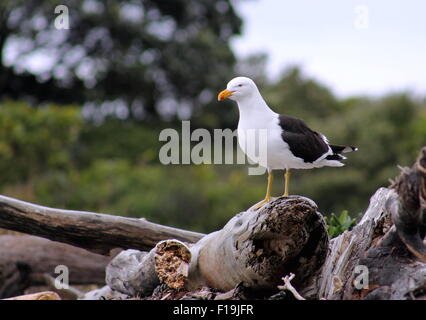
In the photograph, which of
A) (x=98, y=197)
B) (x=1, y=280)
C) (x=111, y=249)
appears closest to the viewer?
(x=111, y=249)

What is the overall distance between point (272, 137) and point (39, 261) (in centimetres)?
410

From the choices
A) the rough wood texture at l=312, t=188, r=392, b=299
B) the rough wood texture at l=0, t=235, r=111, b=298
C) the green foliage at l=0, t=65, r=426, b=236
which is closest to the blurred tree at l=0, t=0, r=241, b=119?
the green foliage at l=0, t=65, r=426, b=236

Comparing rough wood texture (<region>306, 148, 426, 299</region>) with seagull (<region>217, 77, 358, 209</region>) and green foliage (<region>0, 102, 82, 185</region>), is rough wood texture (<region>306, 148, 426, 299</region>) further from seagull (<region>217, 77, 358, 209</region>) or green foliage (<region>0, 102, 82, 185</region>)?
green foliage (<region>0, 102, 82, 185</region>)

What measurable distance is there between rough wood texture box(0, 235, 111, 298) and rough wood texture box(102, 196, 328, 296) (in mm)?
2355

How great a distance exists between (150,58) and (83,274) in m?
13.4

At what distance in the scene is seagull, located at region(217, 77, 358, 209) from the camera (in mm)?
6090

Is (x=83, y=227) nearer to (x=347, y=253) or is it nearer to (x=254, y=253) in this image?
(x=254, y=253)

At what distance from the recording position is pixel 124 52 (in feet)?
70.0

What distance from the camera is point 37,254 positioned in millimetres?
8859

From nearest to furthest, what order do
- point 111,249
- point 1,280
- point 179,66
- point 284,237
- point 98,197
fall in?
point 284,237 < point 111,249 < point 1,280 < point 98,197 < point 179,66

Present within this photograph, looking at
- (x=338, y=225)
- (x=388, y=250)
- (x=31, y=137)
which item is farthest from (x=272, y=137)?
(x=31, y=137)
